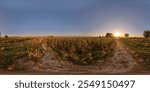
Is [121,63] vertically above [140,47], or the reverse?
[140,47]

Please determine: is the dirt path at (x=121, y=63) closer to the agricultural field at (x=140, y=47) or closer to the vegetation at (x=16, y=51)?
the agricultural field at (x=140, y=47)

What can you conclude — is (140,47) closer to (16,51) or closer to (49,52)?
(49,52)

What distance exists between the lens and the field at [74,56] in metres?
2.58

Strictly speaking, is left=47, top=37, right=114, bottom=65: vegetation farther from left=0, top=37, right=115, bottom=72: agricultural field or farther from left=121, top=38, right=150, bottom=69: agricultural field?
left=121, top=38, right=150, bottom=69: agricultural field

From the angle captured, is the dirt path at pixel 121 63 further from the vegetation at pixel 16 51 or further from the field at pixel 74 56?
the vegetation at pixel 16 51

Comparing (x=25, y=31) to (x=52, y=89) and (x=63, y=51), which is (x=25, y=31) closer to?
(x=63, y=51)

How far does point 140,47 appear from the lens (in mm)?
2598

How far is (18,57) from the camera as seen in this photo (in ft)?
8.52

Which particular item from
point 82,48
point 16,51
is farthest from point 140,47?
point 16,51

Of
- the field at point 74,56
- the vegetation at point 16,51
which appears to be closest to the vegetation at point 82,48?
the field at point 74,56

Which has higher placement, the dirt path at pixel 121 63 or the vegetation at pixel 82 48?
the vegetation at pixel 82 48

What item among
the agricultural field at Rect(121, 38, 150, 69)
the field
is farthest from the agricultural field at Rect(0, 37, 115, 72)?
the agricultural field at Rect(121, 38, 150, 69)

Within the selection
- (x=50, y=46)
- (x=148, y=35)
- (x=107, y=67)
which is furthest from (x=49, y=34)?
(x=148, y=35)

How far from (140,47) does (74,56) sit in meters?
0.50
